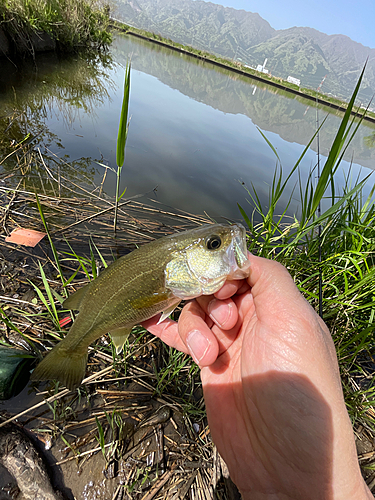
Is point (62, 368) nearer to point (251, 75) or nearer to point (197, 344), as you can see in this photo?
point (197, 344)

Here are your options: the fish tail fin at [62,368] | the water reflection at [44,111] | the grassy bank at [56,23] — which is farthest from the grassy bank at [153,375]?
the grassy bank at [56,23]

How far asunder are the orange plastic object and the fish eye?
3.01 metres

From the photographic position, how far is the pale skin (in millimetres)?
1499

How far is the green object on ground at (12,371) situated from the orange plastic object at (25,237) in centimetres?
181

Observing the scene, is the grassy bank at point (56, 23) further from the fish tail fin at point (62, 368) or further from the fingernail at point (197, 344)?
the fingernail at point (197, 344)

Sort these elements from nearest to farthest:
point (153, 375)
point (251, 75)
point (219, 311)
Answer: point (219, 311) → point (153, 375) → point (251, 75)

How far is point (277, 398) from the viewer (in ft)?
5.45

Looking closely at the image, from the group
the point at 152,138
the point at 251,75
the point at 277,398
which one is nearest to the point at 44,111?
the point at 152,138

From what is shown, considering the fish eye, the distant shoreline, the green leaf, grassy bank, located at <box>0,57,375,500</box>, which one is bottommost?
grassy bank, located at <box>0,57,375,500</box>

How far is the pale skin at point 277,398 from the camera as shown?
150 cm

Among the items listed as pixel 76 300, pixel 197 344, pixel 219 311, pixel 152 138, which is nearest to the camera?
pixel 197 344

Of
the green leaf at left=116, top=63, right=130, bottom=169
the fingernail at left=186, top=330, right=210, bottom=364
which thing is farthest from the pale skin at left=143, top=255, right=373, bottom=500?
the green leaf at left=116, top=63, right=130, bottom=169

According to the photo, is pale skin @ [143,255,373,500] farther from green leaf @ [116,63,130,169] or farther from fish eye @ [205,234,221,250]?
green leaf @ [116,63,130,169]

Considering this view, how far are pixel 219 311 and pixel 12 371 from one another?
1.98 meters
